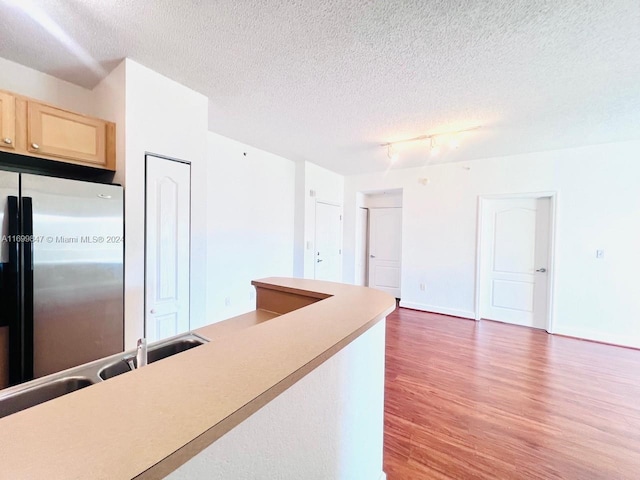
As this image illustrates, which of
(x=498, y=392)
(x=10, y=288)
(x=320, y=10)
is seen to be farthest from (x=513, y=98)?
(x=10, y=288)

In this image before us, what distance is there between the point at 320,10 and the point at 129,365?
1.87 metres

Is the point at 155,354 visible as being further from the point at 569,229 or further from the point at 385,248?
the point at 385,248

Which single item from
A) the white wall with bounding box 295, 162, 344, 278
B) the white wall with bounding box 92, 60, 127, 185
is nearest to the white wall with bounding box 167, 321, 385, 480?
the white wall with bounding box 92, 60, 127, 185

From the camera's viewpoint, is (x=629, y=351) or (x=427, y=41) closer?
(x=427, y=41)

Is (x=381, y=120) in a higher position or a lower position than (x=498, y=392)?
higher

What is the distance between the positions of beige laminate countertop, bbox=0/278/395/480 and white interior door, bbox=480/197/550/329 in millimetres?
4199

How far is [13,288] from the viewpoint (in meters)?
1.50

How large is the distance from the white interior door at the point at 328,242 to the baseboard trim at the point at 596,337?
3.39 m

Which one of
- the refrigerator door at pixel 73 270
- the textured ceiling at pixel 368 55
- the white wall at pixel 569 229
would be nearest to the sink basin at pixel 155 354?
the refrigerator door at pixel 73 270

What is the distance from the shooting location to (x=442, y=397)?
7.36 feet

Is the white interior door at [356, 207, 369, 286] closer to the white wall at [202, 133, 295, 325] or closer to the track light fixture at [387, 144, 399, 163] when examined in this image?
the track light fixture at [387, 144, 399, 163]

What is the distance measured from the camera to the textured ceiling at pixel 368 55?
1439mm

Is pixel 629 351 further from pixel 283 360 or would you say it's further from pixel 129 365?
pixel 129 365

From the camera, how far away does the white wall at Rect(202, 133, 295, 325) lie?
328 cm
